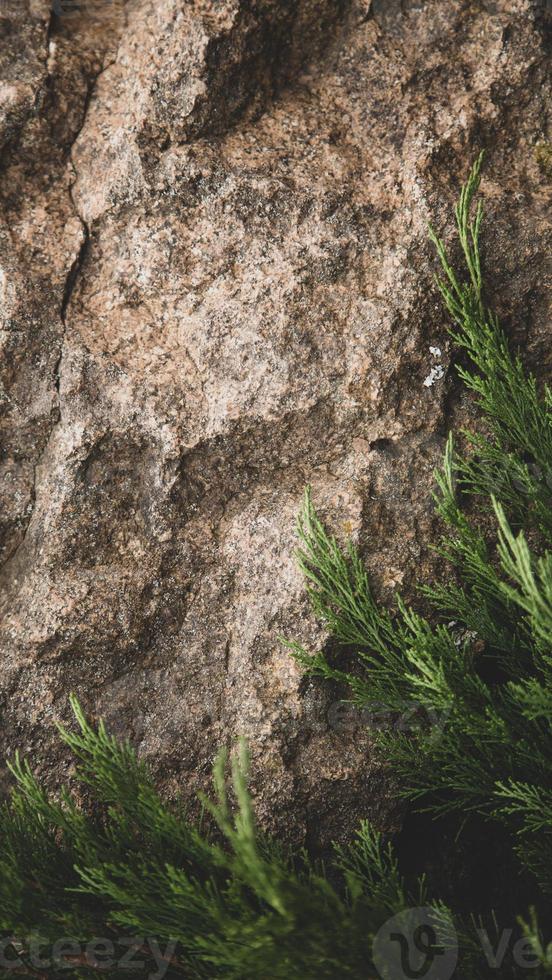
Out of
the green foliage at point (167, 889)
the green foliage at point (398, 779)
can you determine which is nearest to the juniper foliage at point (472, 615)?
the green foliage at point (398, 779)

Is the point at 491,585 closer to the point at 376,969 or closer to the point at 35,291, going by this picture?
the point at 376,969

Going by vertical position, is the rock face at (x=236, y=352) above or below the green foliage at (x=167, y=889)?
above

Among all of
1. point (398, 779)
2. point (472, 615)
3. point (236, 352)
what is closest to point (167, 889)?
point (398, 779)

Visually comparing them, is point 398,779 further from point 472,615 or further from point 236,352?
point 236,352

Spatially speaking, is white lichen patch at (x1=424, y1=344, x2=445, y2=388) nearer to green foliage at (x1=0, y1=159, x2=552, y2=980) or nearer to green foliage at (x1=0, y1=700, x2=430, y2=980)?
green foliage at (x1=0, y1=159, x2=552, y2=980)

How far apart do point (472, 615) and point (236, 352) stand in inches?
34.9

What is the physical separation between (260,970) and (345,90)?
2.11m

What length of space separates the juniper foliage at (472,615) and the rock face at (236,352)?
8 cm

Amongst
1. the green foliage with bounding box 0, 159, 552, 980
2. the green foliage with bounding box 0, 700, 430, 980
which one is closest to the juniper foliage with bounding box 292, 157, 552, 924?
the green foliage with bounding box 0, 159, 552, 980

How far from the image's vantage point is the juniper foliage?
6.16ft

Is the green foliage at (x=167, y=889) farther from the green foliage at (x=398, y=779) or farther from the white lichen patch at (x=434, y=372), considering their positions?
the white lichen patch at (x=434, y=372)

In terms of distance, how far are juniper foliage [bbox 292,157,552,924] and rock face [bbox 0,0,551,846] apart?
8 centimetres

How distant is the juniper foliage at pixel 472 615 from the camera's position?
1877 millimetres

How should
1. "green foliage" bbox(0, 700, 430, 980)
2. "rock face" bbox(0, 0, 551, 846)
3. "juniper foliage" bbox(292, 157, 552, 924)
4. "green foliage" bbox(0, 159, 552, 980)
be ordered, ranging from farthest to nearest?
1. "rock face" bbox(0, 0, 551, 846)
2. "juniper foliage" bbox(292, 157, 552, 924)
3. "green foliage" bbox(0, 159, 552, 980)
4. "green foliage" bbox(0, 700, 430, 980)
